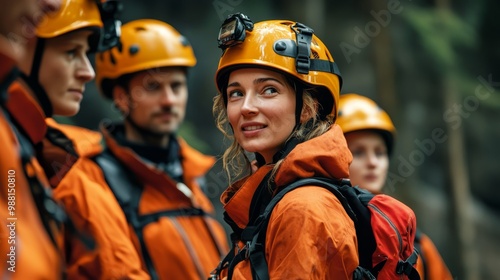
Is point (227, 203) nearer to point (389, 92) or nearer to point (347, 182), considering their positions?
point (347, 182)

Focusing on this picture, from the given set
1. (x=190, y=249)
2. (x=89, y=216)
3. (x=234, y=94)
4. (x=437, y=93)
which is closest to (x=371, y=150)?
(x=190, y=249)

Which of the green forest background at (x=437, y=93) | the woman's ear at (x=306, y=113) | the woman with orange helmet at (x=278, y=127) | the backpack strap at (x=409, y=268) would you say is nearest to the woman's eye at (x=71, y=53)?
the woman with orange helmet at (x=278, y=127)

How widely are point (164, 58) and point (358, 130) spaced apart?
1541 mm

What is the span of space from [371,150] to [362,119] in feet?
0.83

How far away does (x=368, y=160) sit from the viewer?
16.8 ft

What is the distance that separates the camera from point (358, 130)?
5320mm

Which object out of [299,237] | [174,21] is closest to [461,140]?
[174,21]

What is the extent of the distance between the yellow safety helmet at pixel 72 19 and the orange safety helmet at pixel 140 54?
4.52 feet

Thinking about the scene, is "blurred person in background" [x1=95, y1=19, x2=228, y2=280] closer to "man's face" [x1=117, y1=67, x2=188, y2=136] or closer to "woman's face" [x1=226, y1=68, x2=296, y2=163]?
"man's face" [x1=117, y1=67, x2=188, y2=136]

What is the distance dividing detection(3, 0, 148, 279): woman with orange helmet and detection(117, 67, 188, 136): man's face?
980 mm

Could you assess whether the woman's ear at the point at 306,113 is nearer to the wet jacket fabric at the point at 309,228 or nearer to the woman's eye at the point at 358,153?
the wet jacket fabric at the point at 309,228

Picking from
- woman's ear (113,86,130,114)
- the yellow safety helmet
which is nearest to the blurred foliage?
woman's ear (113,86,130,114)

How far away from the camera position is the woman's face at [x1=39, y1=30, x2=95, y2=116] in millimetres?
3674

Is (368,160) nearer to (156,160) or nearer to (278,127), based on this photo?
(156,160)
